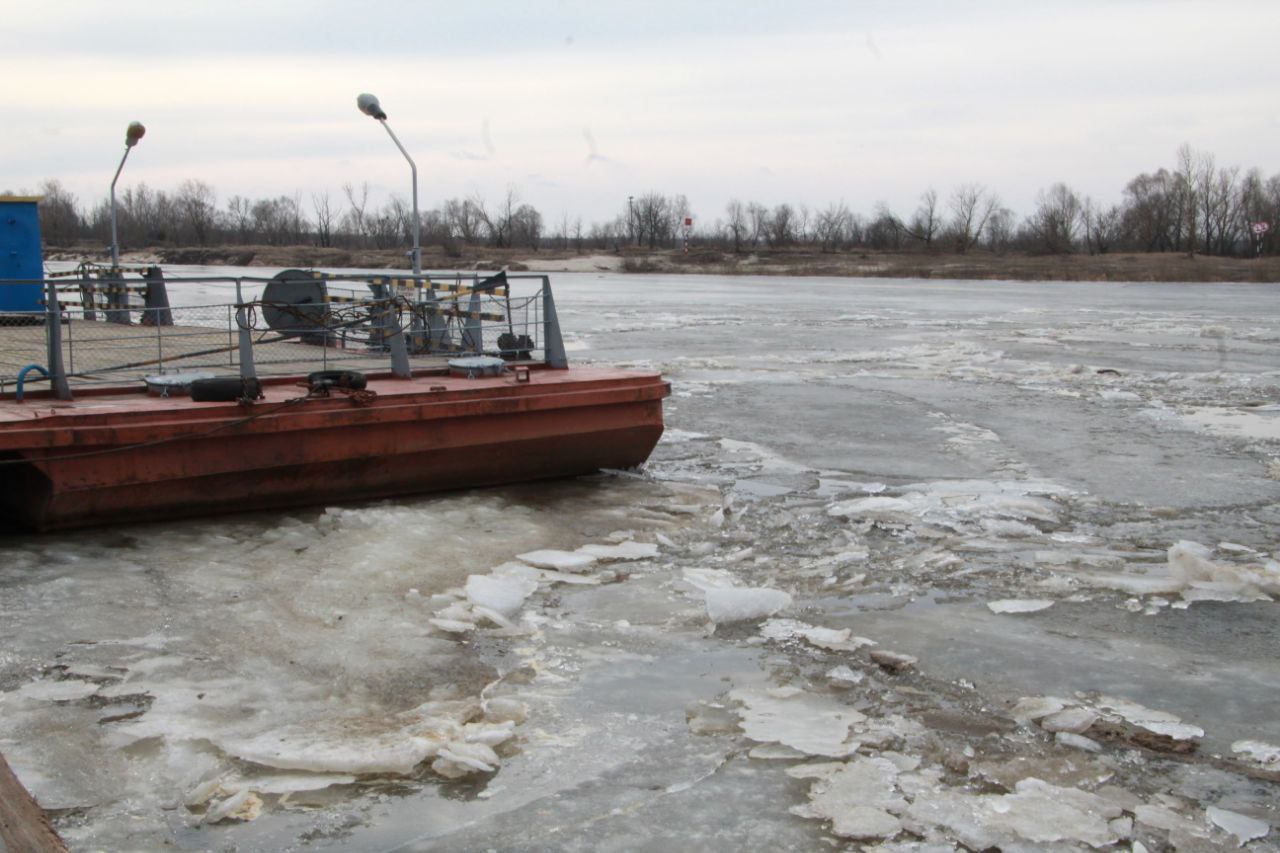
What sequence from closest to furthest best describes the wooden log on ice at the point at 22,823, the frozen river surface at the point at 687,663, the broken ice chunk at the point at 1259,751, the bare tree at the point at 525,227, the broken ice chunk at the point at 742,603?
1. the wooden log on ice at the point at 22,823
2. the frozen river surface at the point at 687,663
3. the broken ice chunk at the point at 1259,751
4. the broken ice chunk at the point at 742,603
5. the bare tree at the point at 525,227

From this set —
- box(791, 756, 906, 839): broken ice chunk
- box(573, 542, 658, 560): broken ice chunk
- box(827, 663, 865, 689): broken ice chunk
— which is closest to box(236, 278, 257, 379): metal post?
box(573, 542, 658, 560): broken ice chunk

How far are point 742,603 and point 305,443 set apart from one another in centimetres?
365

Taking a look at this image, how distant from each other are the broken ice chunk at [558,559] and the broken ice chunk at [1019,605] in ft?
8.65

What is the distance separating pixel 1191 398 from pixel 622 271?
75854mm

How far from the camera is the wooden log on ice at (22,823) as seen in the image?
13.6ft

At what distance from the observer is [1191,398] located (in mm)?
17062

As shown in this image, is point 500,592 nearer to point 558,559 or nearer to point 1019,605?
point 558,559

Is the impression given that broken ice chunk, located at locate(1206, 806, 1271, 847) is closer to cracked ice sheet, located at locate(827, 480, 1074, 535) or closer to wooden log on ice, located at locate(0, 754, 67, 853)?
wooden log on ice, located at locate(0, 754, 67, 853)

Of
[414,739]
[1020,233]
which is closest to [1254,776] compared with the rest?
[414,739]

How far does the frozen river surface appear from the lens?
4668mm

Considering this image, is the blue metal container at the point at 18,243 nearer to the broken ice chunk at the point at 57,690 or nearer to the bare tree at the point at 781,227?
the broken ice chunk at the point at 57,690

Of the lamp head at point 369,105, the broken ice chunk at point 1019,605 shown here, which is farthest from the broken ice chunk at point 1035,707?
the lamp head at point 369,105

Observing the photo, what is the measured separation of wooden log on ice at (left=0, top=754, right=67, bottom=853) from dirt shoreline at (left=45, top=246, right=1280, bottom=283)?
58655mm

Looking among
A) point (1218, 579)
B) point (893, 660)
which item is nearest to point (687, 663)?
point (893, 660)
